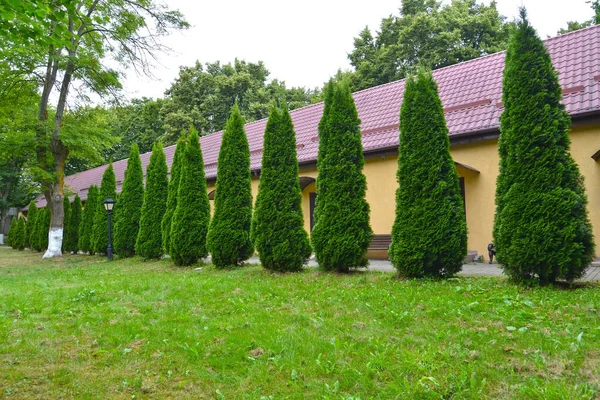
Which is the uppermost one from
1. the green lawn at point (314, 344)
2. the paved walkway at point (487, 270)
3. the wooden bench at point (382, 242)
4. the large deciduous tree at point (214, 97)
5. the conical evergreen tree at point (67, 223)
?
the large deciduous tree at point (214, 97)

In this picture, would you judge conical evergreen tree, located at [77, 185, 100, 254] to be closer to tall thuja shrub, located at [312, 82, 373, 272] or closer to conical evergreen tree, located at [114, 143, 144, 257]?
conical evergreen tree, located at [114, 143, 144, 257]

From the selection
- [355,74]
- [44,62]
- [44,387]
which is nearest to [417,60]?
[355,74]

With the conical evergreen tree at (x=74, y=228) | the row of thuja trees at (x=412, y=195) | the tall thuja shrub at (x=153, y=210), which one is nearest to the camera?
the row of thuja trees at (x=412, y=195)

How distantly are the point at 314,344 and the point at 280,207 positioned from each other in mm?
5164

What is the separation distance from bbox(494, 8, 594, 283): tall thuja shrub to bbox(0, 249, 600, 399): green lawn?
1.47ft

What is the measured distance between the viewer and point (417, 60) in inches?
1004

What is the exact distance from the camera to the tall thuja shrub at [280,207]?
8.56m

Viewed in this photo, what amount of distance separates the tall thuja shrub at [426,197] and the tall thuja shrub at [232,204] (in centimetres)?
405

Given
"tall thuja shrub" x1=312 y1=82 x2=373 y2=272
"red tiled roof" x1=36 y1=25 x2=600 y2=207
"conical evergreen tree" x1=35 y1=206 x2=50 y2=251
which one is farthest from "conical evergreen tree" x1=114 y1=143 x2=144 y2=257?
"conical evergreen tree" x1=35 y1=206 x2=50 y2=251

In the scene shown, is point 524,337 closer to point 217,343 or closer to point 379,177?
point 217,343

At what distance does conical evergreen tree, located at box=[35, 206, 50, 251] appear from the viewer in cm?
2239

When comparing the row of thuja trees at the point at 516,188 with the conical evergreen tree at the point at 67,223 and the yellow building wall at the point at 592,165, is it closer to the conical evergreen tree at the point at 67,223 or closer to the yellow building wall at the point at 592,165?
the yellow building wall at the point at 592,165

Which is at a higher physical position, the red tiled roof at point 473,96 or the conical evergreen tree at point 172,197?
the red tiled roof at point 473,96

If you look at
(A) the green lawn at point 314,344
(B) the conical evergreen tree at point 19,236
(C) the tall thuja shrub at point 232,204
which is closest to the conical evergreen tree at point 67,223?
(B) the conical evergreen tree at point 19,236
